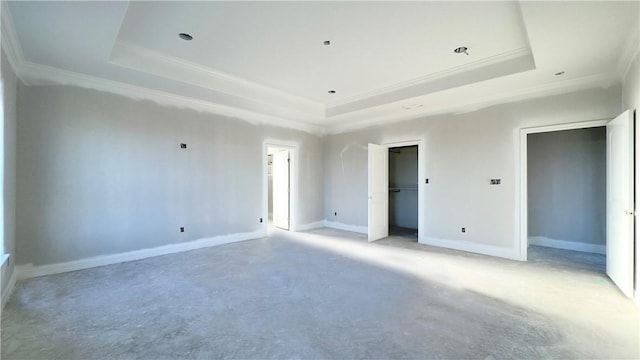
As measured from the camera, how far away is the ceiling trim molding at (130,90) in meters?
3.53

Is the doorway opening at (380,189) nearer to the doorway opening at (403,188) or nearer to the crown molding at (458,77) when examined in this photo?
the crown molding at (458,77)

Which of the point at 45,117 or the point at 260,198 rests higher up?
the point at 45,117


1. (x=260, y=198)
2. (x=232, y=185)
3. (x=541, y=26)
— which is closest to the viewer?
(x=541, y=26)

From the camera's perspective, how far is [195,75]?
408 cm

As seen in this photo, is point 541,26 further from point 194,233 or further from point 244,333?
point 194,233

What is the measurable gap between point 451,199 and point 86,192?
5526 mm

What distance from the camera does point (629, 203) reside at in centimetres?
295

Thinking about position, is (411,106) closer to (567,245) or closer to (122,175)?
(567,245)

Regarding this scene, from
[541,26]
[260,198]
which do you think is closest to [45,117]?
[260,198]

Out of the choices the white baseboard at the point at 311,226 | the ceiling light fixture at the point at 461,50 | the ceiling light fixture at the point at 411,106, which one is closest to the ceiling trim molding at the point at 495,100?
the ceiling light fixture at the point at 411,106

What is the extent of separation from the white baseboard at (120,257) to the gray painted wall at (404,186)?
3761 mm

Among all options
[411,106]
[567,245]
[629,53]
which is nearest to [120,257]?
[411,106]

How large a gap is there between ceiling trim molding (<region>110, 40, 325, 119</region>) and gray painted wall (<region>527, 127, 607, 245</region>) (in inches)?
173

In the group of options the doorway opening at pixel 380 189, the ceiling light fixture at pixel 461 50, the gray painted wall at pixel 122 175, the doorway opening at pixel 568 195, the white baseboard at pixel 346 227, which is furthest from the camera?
the white baseboard at pixel 346 227
